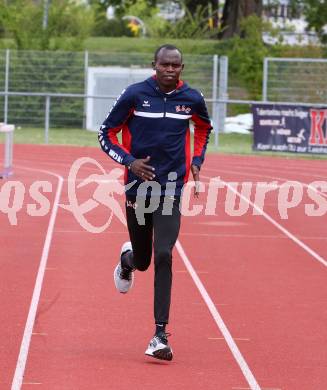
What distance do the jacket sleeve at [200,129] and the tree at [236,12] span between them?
4061 centimetres

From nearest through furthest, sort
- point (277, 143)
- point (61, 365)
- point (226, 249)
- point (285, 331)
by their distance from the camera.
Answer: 1. point (61, 365)
2. point (285, 331)
3. point (226, 249)
4. point (277, 143)

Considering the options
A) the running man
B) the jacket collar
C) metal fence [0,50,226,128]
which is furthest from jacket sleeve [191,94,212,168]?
metal fence [0,50,226,128]

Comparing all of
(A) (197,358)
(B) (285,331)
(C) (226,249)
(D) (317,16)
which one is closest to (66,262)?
(C) (226,249)

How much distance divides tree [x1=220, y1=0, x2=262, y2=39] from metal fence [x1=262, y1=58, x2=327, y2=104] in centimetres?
1225

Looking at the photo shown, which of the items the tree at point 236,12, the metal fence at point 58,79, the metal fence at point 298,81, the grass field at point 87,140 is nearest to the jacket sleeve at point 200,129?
the grass field at point 87,140

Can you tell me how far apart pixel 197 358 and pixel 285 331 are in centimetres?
118

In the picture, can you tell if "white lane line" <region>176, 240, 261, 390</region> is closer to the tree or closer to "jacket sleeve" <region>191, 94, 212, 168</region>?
"jacket sleeve" <region>191, 94, 212, 168</region>

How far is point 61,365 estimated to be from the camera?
734 cm

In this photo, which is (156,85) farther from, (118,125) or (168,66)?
(118,125)

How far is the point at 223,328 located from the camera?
8734 mm

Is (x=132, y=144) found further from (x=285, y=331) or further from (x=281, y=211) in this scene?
(x=281, y=211)

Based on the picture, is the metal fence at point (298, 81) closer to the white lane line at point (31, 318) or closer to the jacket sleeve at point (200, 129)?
the white lane line at point (31, 318)

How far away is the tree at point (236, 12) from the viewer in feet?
164

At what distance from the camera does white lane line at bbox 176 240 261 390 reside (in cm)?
713
